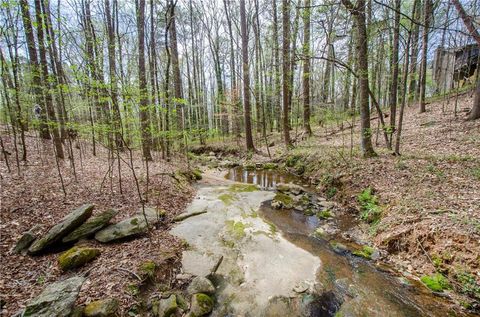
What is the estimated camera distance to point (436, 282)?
3316mm

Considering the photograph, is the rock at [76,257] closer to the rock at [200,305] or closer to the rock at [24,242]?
the rock at [24,242]

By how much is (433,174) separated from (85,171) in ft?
32.6

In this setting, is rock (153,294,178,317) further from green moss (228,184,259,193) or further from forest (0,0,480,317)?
green moss (228,184,259,193)

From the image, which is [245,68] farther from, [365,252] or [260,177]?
[365,252]

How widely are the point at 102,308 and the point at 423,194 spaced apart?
20.1 feet

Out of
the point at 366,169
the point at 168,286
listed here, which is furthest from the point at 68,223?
the point at 366,169

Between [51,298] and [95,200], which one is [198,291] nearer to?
[51,298]

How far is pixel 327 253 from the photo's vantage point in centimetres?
438

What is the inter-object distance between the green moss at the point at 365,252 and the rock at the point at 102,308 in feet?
13.6

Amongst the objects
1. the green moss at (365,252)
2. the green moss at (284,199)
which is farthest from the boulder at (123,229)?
the green moss at (365,252)

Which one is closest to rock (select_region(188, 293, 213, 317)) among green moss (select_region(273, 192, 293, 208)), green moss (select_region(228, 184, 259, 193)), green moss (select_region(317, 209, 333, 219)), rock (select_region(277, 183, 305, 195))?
green moss (select_region(317, 209, 333, 219))

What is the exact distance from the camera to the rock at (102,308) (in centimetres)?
257

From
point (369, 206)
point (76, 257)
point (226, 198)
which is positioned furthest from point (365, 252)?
point (76, 257)

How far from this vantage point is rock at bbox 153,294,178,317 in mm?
2875
